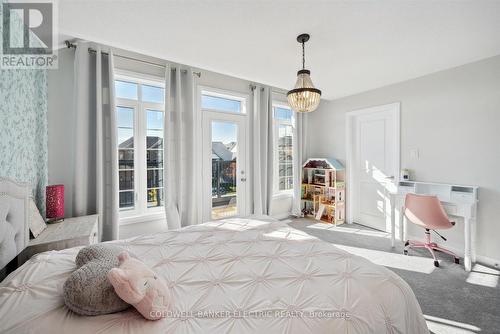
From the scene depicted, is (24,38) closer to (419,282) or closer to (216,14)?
(216,14)

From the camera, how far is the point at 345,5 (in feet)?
5.47

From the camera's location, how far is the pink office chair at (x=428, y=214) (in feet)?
8.20

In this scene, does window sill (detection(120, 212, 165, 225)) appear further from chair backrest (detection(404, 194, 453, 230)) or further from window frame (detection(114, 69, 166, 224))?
chair backrest (detection(404, 194, 453, 230))

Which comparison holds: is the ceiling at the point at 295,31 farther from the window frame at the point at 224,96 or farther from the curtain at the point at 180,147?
the window frame at the point at 224,96

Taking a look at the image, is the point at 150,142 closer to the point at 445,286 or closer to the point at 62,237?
the point at 62,237

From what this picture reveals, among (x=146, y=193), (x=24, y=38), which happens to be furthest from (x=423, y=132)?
(x=24, y=38)

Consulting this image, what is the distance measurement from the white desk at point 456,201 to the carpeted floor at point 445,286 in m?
0.20

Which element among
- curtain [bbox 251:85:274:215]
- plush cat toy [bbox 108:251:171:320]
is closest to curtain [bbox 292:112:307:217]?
curtain [bbox 251:85:274:215]

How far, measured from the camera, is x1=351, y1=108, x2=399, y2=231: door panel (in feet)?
11.7

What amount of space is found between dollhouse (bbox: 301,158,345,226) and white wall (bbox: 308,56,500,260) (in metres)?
1.14

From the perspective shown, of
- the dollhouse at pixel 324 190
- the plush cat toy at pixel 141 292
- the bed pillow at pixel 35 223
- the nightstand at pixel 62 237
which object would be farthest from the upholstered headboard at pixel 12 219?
the dollhouse at pixel 324 190

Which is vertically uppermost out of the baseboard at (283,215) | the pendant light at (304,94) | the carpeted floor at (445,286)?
the pendant light at (304,94)

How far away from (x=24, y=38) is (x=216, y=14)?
1734 mm

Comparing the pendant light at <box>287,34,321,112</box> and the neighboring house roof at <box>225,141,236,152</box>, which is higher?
the pendant light at <box>287,34,321,112</box>
